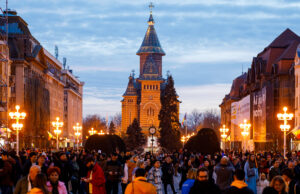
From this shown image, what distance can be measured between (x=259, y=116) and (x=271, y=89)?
27.4 ft

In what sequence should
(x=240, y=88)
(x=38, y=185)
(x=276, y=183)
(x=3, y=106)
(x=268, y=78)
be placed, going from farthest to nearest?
(x=240, y=88), (x=268, y=78), (x=3, y=106), (x=276, y=183), (x=38, y=185)

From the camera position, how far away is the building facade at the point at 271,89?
7531cm

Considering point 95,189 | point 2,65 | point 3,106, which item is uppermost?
point 2,65

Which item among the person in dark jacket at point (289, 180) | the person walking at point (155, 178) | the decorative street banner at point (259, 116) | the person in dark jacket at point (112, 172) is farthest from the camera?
the decorative street banner at point (259, 116)

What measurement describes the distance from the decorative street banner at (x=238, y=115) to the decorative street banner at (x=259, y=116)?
8844 mm

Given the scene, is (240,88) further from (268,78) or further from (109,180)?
(109,180)

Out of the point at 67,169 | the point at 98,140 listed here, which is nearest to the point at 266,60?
the point at 98,140

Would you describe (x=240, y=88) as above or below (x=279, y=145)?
above

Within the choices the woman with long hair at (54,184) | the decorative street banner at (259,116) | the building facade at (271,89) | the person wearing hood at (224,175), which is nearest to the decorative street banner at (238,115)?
the building facade at (271,89)

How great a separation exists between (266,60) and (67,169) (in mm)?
66396

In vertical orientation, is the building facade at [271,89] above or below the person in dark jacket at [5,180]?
above

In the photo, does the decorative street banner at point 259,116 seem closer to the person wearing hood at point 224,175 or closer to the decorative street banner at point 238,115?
the decorative street banner at point 238,115

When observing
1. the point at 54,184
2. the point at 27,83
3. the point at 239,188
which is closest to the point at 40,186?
the point at 54,184

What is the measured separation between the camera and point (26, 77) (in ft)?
277
